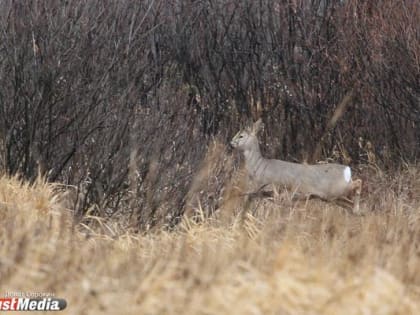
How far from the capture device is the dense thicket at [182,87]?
1034cm

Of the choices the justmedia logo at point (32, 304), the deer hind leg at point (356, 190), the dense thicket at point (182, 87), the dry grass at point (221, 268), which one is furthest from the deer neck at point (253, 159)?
the justmedia logo at point (32, 304)

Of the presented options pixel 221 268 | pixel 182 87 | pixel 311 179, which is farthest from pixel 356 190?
pixel 221 268

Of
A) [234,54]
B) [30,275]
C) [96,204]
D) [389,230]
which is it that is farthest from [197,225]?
[234,54]

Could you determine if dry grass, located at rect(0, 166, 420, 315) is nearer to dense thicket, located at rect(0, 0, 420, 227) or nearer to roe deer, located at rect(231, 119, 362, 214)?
dense thicket, located at rect(0, 0, 420, 227)

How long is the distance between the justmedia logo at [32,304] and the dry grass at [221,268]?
0.08 metres

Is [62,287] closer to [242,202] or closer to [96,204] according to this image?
[96,204]

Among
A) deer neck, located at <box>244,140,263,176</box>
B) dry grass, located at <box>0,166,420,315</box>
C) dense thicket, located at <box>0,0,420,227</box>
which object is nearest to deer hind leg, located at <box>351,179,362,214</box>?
deer neck, located at <box>244,140,263,176</box>

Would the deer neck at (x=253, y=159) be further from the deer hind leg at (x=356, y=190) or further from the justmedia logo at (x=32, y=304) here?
the justmedia logo at (x=32, y=304)

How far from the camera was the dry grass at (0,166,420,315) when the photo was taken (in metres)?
6.08

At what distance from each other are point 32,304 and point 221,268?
1131 millimetres

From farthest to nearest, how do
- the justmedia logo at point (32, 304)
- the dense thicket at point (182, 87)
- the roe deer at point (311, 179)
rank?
1. the roe deer at point (311, 179)
2. the dense thicket at point (182, 87)
3. the justmedia logo at point (32, 304)

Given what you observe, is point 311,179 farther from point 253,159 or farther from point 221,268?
point 221,268

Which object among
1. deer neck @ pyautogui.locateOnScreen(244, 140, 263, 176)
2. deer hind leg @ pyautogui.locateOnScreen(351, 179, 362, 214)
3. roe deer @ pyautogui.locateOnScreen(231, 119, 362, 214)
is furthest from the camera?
deer neck @ pyautogui.locateOnScreen(244, 140, 263, 176)

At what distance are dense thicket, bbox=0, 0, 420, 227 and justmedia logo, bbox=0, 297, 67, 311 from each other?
362 centimetres
